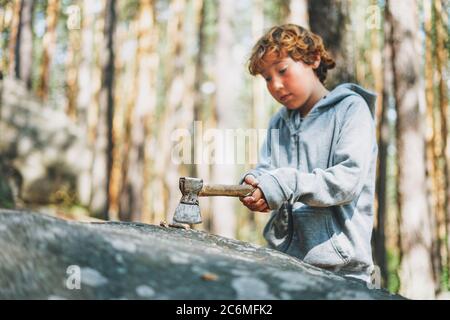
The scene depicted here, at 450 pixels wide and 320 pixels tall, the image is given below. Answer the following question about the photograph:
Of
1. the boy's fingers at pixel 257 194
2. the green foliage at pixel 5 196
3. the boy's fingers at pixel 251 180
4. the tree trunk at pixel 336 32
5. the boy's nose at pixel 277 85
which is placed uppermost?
the tree trunk at pixel 336 32

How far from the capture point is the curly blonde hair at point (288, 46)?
9.15 feet

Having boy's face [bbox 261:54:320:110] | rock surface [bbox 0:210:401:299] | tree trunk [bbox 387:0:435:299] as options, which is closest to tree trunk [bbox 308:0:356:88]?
boy's face [bbox 261:54:320:110]

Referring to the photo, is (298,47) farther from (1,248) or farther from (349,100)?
(1,248)

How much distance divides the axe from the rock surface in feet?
2.04

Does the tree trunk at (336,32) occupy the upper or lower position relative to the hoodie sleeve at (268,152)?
upper

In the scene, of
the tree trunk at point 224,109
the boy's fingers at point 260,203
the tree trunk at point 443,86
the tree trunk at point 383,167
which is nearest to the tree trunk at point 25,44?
the tree trunk at point 224,109

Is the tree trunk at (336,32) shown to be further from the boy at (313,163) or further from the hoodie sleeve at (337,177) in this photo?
the hoodie sleeve at (337,177)

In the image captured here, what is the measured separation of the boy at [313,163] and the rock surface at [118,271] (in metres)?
0.72

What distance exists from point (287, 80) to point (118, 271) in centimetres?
160

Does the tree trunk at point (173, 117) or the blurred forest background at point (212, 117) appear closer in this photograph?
the blurred forest background at point (212, 117)

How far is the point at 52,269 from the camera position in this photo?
1435 mm

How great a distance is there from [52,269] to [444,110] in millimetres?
15255

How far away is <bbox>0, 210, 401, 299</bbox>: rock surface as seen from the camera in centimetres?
140

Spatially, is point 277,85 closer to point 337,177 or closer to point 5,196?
point 337,177
